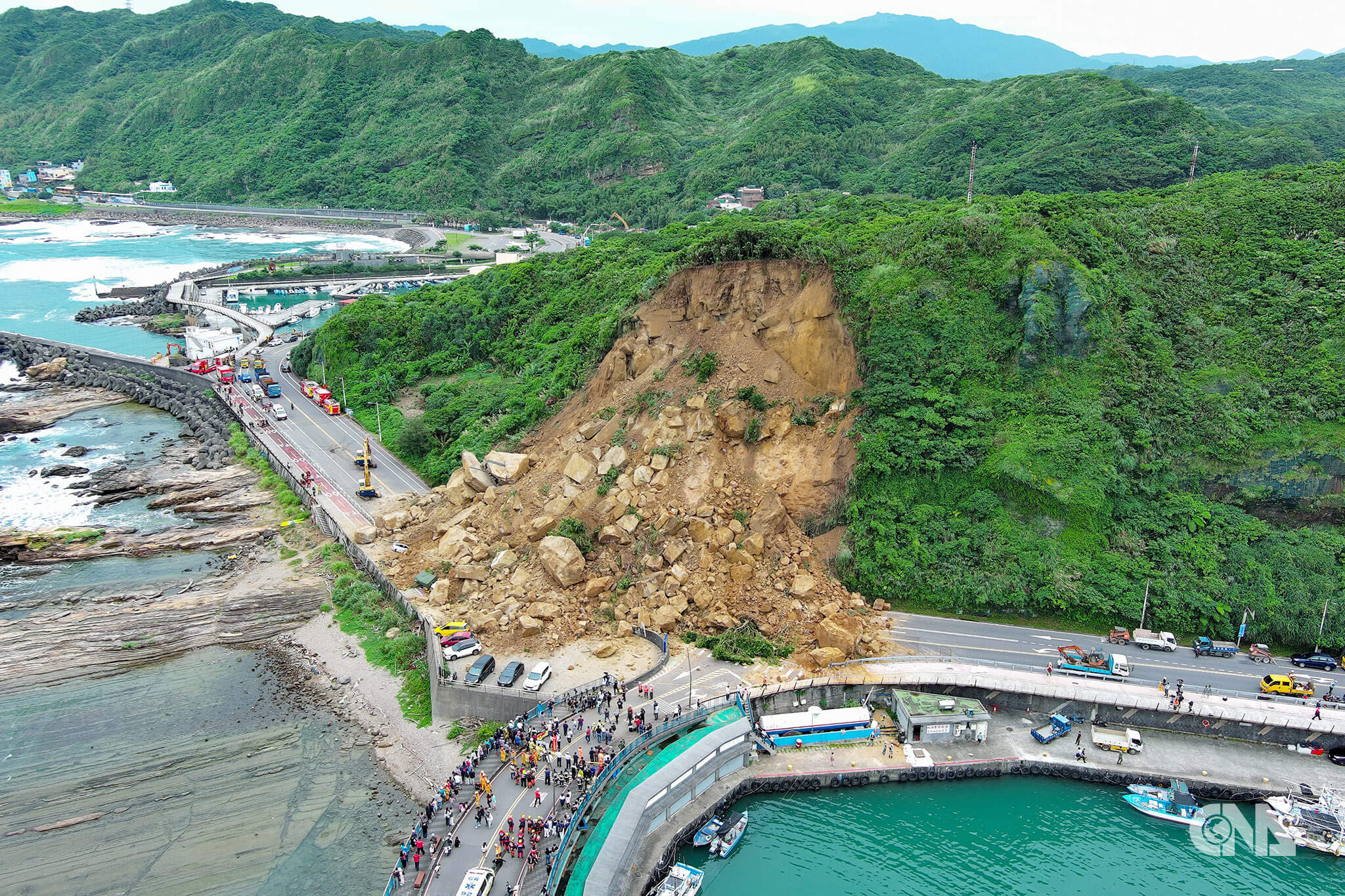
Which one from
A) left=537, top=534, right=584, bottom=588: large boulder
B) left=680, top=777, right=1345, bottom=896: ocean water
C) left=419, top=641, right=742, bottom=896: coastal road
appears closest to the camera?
left=419, top=641, right=742, bottom=896: coastal road

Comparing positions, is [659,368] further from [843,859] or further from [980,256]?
[843,859]

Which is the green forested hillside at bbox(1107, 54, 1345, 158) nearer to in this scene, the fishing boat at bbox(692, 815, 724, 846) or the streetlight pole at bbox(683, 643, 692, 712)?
the streetlight pole at bbox(683, 643, 692, 712)

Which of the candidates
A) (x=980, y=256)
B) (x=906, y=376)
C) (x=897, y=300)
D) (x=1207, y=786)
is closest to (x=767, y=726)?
(x=1207, y=786)

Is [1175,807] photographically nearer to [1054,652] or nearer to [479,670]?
[1054,652]

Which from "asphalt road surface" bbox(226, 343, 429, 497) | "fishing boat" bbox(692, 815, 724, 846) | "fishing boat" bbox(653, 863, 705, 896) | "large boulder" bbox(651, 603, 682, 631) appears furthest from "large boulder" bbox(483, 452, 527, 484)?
"fishing boat" bbox(653, 863, 705, 896)

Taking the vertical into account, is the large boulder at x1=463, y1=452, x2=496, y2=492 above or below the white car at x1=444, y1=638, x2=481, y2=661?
above

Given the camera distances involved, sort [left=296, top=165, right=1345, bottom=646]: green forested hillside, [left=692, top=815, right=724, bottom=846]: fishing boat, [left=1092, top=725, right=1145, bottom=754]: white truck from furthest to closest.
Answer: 1. [left=296, top=165, right=1345, bottom=646]: green forested hillside
2. [left=1092, top=725, right=1145, bottom=754]: white truck
3. [left=692, top=815, right=724, bottom=846]: fishing boat

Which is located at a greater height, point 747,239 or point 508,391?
point 747,239

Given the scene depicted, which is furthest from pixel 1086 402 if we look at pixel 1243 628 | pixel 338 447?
pixel 338 447
